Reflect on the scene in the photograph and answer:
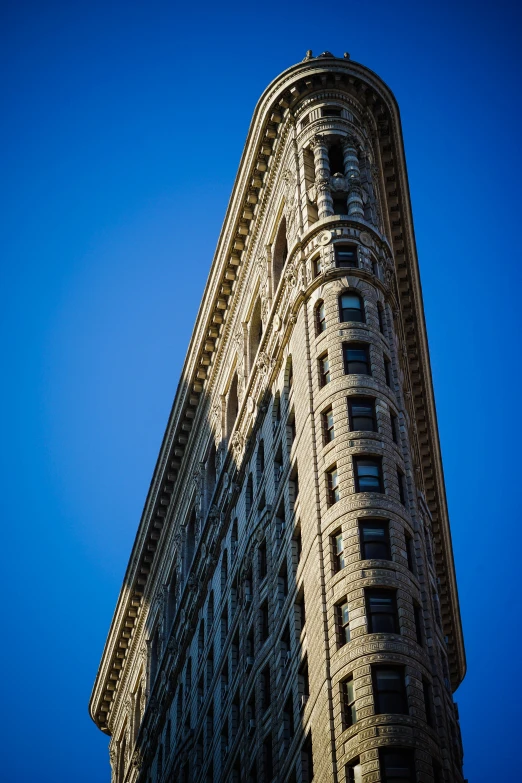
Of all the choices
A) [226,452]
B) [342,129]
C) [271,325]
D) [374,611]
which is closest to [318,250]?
[271,325]

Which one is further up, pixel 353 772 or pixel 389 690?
pixel 389 690

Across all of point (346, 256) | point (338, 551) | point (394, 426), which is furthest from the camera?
point (346, 256)

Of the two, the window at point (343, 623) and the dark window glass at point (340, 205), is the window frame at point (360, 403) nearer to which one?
the window at point (343, 623)

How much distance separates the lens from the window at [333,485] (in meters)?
51.9

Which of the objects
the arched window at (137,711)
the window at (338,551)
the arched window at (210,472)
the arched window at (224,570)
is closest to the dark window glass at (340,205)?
the arched window at (224,570)

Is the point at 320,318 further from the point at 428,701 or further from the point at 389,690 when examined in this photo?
the point at 389,690

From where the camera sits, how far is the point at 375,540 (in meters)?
49.7

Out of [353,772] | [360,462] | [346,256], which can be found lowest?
[353,772]

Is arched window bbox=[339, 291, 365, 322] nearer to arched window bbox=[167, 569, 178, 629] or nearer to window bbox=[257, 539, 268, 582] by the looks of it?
window bbox=[257, 539, 268, 582]

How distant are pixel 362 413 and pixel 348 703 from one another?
48.4 ft

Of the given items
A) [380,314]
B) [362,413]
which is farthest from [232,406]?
[362,413]

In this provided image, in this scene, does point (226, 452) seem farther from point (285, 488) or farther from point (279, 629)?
point (279, 629)

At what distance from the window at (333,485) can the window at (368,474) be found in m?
0.90

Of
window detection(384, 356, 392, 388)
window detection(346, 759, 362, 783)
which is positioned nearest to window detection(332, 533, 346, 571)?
window detection(346, 759, 362, 783)
